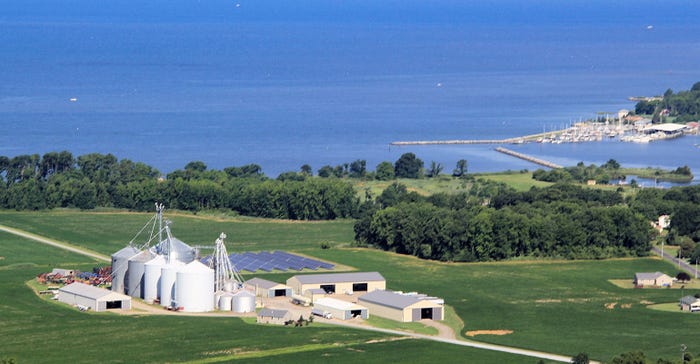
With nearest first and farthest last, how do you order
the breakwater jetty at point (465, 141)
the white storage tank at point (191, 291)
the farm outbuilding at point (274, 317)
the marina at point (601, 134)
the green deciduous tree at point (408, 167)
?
the farm outbuilding at point (274, 317), the white storage tank at point (191, 291), the green deciduous tree at point (408, 167), the breakwater jetty at point (465, 141), the marina at point (601, 134)

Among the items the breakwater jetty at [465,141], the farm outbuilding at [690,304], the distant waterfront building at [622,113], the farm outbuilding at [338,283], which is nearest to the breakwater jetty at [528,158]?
the breakwater jetty at [465,141]

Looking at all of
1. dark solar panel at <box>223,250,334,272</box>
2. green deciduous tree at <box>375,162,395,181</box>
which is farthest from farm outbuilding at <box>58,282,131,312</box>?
green deciduous tree at <box>375,162,395,181</box>

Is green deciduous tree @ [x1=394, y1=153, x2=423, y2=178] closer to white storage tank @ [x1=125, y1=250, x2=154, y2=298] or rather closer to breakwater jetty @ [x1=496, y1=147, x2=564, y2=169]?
breakwater jetty @ [x1=496, y1=147, x2=564, y2=169]

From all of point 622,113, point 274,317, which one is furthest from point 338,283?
point 622,113

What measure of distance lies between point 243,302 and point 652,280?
2317cm

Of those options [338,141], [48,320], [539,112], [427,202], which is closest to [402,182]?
[427,202]

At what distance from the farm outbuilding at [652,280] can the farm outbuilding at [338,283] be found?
561 inches

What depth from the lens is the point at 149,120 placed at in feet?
589

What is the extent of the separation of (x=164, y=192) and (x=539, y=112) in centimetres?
9232

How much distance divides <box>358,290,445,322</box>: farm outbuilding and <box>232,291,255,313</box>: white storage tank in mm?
5633

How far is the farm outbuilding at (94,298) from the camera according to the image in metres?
73.7

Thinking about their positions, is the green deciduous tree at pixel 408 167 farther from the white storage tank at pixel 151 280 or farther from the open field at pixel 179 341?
the open field at pixel 179 341

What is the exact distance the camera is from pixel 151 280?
76375mm

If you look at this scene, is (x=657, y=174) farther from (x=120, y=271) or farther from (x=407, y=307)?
(x=120, y=271)
